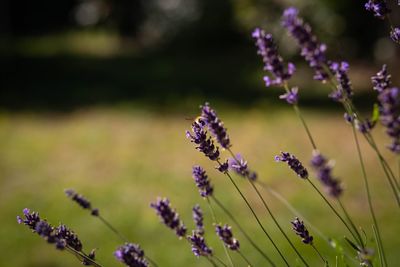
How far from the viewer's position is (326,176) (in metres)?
1.46

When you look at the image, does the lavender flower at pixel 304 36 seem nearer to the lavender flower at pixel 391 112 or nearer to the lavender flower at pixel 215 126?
the lavender flower at pixel 391 112

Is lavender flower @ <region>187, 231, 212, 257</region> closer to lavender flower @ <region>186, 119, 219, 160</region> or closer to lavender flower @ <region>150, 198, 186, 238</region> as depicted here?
lavender flower @ <region>150, 198, 186, 238</region>

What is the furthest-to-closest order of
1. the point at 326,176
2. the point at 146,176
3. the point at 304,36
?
the point at 146,176, the point at 304,36, the point at 326,176

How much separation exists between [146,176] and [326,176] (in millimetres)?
5623

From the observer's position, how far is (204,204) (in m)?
6.05

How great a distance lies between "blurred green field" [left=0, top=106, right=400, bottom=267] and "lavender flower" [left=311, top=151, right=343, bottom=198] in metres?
3.05

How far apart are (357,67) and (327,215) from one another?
680cm

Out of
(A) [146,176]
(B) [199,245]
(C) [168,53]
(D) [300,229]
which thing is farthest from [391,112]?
(C) [168,53]

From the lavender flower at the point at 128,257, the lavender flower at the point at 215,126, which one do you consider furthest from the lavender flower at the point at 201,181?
the lavender flower at the point at 128,257

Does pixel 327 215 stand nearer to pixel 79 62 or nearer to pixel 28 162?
pixel 28 162

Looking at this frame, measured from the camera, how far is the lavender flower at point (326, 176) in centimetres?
145

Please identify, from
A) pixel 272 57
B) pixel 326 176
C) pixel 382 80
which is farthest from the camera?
pixel 382 80

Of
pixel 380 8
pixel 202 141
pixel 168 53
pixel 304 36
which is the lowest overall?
pixel 202 141

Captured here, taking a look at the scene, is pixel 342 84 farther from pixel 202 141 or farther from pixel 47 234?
pixel 47 234
